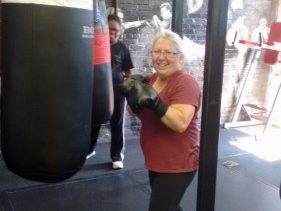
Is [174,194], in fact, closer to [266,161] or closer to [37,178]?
[37,178]

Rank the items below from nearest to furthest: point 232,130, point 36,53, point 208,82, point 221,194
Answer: point 36,53 < point 208,82 < point 221,194 < point 232,130

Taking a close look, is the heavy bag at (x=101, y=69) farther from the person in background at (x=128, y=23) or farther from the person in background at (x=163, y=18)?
the person in background at (x=163, y=18)

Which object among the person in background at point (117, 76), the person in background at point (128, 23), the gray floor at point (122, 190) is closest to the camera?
the gray floor at point (122, 190)

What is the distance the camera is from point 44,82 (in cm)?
135

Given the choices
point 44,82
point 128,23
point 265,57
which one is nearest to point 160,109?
point 44,82

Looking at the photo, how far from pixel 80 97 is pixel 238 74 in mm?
4402

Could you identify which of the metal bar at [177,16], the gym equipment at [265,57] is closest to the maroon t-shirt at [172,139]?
the metal bar at [177,16]

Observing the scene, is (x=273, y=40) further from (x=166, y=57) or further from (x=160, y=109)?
(x=160, y=109)

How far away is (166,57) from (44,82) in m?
0.69

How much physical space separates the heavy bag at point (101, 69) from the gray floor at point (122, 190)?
3.98ft

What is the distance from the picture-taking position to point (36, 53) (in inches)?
52.6

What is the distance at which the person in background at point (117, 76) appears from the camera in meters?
3.34

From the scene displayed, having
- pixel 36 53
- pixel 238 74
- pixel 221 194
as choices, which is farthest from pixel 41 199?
pixel 238 74

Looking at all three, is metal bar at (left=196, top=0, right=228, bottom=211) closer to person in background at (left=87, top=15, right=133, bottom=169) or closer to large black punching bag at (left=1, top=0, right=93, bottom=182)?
large black punching bag at (left=1, top=0, right=93, bottom=182)
